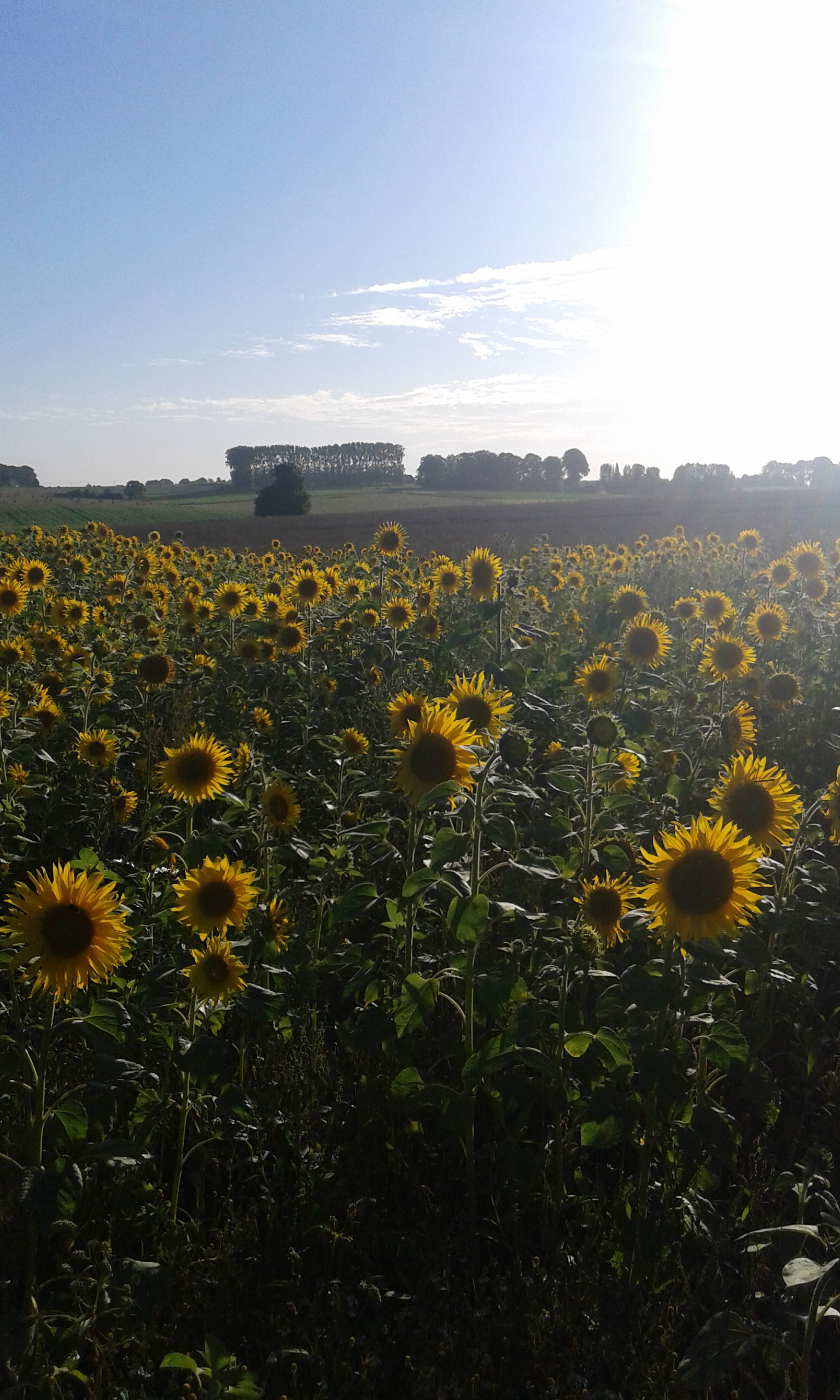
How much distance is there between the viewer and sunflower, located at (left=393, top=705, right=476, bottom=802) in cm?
303

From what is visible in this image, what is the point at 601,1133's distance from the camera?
101 inches

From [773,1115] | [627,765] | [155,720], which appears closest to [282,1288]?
[773,1115]

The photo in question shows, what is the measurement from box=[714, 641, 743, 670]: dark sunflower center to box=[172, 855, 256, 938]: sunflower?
413 cm

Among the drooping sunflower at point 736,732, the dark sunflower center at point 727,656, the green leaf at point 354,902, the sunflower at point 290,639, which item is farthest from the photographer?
the sunflower at point 290,639

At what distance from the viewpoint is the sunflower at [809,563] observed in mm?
10719

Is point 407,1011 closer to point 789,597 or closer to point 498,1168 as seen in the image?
point 498,1168

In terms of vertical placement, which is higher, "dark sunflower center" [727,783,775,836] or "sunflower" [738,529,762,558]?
"sunflower" [738,529,762,558]

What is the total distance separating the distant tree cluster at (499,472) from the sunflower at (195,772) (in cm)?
6993

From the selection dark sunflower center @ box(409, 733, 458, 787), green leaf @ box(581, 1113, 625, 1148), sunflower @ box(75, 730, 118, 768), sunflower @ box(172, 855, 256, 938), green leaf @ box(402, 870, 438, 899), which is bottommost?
green leaf @ box(581, 1113, 625, 1148)

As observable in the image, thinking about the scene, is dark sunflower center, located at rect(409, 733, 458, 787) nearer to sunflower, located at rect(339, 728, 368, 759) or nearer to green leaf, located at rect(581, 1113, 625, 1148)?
green leaf, located at rect(581, 1113, 625, 1148)

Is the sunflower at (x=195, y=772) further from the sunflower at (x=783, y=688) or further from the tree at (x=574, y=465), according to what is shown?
the tree at (x=574, y=465)

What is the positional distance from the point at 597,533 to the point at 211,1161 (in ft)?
72.8

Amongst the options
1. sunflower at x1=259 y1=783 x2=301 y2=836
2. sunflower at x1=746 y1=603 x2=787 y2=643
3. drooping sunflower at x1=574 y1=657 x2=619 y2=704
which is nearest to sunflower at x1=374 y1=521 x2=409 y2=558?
sunflower at x1=746 y1=603 x2=787 y2=643

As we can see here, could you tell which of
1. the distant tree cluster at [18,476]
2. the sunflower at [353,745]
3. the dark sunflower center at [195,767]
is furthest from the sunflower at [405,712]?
the distant tree cluster at [18,476]
